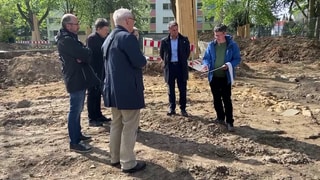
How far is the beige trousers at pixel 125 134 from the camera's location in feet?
15.7

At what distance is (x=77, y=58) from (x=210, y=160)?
7.51 ft

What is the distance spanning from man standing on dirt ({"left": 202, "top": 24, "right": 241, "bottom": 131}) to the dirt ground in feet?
1.67

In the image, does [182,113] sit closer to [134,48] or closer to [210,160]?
[210,160]

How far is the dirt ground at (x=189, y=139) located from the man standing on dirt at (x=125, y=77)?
0.59 metres

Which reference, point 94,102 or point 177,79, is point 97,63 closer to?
point 94,102

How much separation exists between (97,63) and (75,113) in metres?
1.39

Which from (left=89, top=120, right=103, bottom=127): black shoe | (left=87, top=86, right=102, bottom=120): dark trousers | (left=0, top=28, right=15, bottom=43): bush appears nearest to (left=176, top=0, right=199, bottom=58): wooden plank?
(left=87, top=86, right=102, bottom=120): dark trousers

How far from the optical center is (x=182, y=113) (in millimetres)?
7609

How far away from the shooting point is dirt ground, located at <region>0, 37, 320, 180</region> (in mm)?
5031

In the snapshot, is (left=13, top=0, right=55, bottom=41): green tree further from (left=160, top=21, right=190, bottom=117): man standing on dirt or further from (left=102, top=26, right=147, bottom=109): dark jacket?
(left=102, top=26, right=147, bottom=109): dark jacket

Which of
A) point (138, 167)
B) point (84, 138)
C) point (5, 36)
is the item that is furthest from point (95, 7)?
point (138, 167)

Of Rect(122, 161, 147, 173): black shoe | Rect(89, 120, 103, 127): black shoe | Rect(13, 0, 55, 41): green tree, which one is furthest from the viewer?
Rect(13, 0, 55, 41): green tree

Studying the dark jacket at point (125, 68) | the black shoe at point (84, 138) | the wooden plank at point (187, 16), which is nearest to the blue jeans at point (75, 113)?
the black shoe at point (84, 138)

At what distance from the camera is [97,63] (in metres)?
6.81
